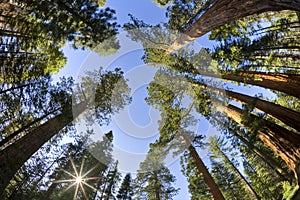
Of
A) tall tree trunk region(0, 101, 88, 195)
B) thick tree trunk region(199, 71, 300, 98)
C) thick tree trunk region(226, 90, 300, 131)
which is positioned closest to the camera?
tall tree trunk region(0, 101, 88, 195)

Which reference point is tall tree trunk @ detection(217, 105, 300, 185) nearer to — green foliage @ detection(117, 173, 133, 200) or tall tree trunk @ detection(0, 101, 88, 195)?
tall tree trunk @ detection(0, 101, 88, 195)

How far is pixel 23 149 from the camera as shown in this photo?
9.84m

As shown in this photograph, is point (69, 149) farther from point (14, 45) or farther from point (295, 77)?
point (295, 77)

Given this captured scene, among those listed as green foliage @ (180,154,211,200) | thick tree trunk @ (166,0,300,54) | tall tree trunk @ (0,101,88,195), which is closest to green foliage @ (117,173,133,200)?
green foliage @ (180,154,211,200)

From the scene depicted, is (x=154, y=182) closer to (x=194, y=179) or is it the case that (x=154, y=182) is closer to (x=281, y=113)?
(x=194, y=179)

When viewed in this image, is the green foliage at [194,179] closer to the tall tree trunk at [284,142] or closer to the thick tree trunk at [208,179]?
the thick tree trunk at [208,179]

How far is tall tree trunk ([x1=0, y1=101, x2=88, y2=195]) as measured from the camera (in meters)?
9.17

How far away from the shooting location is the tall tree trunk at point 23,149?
30.1 feet

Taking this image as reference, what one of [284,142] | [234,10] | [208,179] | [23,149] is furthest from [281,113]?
[23,149]

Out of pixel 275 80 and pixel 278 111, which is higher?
pixel 275 80

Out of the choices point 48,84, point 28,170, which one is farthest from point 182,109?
point 28,170

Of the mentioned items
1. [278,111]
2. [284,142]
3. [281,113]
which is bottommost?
[284,142]

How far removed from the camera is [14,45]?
10070 mm

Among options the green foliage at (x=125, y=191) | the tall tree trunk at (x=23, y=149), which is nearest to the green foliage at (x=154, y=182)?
the green foliage at (x=125, y=191)
